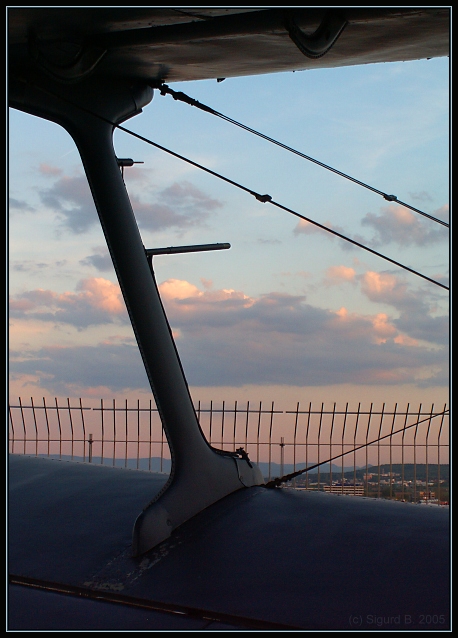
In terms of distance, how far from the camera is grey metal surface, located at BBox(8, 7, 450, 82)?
539 cm

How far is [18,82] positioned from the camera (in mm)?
6418

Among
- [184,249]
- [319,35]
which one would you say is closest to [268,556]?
→ [184,249]

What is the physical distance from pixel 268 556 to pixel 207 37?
4372mm

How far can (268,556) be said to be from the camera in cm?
541

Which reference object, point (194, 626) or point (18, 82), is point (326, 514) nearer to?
point (194, 626)

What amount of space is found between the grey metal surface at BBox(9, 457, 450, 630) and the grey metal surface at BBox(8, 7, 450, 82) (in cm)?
416

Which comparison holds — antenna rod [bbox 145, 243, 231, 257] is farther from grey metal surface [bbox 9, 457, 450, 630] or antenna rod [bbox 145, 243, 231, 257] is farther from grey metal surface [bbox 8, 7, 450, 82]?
grey metal surface [bbox 9, 457, 450, 630]

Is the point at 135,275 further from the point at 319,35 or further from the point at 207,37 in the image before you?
the point at 319,35

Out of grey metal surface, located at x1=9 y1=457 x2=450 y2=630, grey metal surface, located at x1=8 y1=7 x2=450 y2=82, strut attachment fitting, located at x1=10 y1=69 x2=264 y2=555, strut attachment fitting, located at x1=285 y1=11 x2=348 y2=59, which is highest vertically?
grey metal surface, located at x1=8 y1=7 x2=450 y2=82

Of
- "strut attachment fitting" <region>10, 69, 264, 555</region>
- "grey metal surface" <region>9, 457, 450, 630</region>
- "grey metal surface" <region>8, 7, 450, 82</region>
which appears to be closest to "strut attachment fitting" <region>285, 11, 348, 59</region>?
"grey metal surface" <region>8, 7, 450, 82</region>

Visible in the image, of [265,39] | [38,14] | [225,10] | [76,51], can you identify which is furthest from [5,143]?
[265,39]

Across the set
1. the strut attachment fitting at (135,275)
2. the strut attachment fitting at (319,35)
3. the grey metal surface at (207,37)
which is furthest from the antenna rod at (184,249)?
the strut attachment fitting at (319,35)

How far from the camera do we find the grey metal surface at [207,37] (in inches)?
212

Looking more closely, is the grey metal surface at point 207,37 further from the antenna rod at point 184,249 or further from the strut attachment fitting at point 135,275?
the antenna rod at point 184,249
